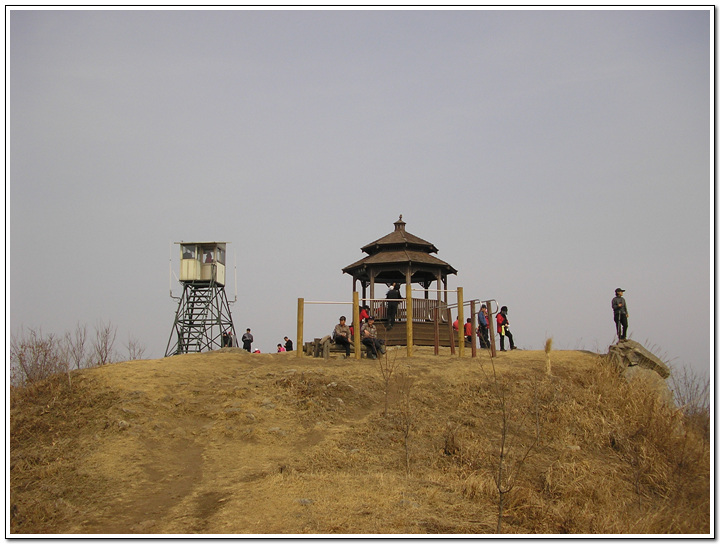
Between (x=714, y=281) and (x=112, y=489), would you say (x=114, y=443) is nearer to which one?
(x=112, y=489)

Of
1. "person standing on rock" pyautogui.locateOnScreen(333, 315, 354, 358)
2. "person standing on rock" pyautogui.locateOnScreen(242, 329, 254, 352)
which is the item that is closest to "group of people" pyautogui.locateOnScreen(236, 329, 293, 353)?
"person standing on rock" pyautogui.locateOnScreen(242, 329, 254, 352)

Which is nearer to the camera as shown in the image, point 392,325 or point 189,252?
point 392,325

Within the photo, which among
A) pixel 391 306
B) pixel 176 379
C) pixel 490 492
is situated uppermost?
pixel 391 306

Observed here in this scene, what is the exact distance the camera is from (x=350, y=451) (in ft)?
35.7

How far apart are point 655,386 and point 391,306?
26.6ft

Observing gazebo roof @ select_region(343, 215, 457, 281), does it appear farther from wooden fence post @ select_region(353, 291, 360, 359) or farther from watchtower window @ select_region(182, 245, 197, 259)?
watchtower window @ select_region(182, 245, 197, 259)

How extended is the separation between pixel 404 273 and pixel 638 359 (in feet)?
26.9

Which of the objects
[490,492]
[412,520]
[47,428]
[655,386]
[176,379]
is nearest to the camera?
[412,520]

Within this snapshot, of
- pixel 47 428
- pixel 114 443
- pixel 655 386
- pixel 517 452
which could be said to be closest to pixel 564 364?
pixel 655 386

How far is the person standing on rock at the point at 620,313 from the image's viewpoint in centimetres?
1788

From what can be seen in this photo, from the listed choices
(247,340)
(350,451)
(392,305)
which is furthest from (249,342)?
(350,451)

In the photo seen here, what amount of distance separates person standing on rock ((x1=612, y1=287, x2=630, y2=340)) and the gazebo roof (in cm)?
619

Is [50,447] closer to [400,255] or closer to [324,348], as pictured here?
[324,348]

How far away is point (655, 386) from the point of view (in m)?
15.5
